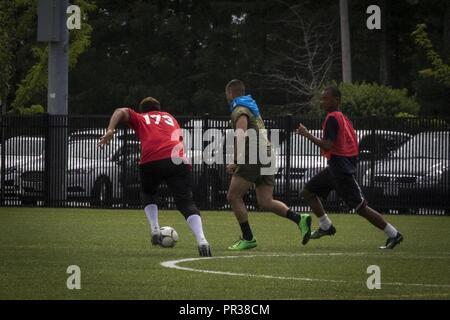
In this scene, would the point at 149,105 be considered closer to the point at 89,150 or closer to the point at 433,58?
the point at 89,150

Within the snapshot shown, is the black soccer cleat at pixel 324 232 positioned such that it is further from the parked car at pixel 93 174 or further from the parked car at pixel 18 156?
the parked car at pixel 18 156

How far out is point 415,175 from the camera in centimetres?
2758

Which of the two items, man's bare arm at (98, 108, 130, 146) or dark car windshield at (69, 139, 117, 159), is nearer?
man's bare arm at (98, 108, 130, 146)

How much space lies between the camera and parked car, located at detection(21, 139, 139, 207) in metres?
28.2

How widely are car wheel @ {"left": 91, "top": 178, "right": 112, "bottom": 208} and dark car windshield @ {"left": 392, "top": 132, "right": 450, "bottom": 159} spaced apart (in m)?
6.34

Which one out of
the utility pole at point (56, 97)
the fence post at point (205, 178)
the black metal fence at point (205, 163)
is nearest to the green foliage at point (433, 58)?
the black metal fence at point (205, 163)

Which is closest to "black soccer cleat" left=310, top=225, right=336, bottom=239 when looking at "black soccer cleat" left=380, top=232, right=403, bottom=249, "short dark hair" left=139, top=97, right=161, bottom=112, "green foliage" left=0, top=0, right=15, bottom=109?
"black soccer cleat" left=380, top=232, right=403, bottom=249

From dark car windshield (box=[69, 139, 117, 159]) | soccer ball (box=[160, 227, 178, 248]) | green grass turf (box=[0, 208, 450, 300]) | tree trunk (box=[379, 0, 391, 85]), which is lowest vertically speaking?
green grass turf (box=[0, 208, 450, 300])

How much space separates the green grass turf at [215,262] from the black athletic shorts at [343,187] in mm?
667

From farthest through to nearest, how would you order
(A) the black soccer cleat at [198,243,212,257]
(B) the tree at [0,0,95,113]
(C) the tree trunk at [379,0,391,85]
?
(C) the tree trunk at [379,0,391,85], (B) the tree at [0,0,95,113], (A) the black soccer cleat at [198,243,212,257]

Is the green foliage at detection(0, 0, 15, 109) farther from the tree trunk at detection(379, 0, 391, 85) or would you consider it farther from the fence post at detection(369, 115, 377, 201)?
the tree trunk at detection(379, 0, 391, 85)

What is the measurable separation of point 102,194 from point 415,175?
6909mm

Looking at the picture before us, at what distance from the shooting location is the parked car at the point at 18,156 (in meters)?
28.5
